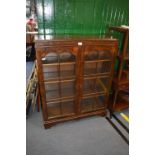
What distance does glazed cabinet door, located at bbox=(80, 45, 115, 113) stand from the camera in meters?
1.82

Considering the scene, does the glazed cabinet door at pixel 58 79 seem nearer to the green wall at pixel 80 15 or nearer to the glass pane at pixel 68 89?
the glass pane at pixel 68 89

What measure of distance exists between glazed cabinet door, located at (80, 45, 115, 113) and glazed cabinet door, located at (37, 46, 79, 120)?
0.13 m

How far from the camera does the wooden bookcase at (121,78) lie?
6.29ft

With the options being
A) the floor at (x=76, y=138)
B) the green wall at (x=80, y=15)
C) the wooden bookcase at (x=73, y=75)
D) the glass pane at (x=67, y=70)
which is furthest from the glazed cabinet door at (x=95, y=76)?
the green wall at (x=80, y=15)

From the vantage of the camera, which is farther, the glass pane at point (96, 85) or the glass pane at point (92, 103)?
the glass pane at point (92, 103)

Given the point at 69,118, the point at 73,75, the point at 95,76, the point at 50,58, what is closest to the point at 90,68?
the point at 95,76

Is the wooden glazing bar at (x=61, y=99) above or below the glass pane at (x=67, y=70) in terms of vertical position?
below

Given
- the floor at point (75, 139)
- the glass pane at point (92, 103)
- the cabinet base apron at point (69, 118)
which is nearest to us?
the floor at point (75, 139)

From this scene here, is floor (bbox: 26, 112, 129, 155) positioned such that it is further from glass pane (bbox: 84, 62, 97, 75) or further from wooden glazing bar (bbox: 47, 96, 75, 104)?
glass pane (bbox: 84, 62, 97, 75)

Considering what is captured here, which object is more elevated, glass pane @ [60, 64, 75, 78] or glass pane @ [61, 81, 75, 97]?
glass pane @ [60, 64, 75, 78]

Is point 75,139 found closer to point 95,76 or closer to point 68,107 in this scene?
point 68,107

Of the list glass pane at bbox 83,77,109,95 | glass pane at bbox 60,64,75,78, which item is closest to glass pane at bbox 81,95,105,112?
glass pane at bbox 83,77,109,95
